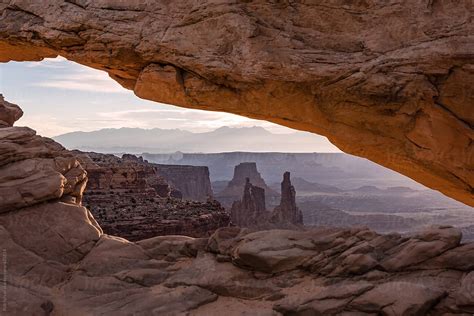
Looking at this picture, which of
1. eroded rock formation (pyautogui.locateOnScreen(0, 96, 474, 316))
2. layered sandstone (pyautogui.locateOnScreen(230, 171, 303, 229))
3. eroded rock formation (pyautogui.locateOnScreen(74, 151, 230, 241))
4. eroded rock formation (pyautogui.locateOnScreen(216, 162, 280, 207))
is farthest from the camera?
eroded rock formation (pyautogui.locateOnScreen(216, 162, 280, 207))

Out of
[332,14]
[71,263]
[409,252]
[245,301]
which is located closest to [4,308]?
[71,263]

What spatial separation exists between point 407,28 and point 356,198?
142956mm

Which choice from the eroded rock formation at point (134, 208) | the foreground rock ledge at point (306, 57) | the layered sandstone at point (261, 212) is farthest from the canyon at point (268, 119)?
the layered sandstone at point (261, 212)

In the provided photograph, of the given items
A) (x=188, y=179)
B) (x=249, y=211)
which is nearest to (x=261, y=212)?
(x=249, y=211)

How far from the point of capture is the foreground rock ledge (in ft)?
40.1

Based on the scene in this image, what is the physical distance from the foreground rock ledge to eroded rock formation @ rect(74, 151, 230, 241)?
2409 cm

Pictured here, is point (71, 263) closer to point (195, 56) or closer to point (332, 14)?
point (195, 56)

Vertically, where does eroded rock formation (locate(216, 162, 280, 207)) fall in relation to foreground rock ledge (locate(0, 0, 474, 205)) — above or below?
below

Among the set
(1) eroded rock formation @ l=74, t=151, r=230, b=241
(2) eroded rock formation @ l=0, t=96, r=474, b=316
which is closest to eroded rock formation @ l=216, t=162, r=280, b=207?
(1) eroded rock formation @ l=74, t=151, r=230, b=241

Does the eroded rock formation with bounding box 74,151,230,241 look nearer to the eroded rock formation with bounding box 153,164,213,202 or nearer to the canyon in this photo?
the canyon

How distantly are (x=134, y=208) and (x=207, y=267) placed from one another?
29.2m

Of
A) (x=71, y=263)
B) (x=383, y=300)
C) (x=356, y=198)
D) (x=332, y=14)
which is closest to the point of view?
(x=383, y=300)

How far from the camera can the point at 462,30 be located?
12.0 metres

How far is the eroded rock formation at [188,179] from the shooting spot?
362ft
